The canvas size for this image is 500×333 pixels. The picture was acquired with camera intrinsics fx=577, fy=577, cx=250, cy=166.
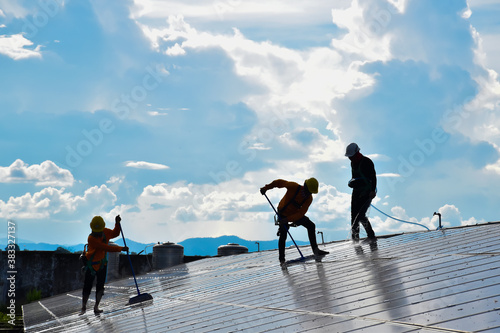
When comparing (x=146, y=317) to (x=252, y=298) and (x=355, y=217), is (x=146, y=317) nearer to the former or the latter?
(x=252, y=298)

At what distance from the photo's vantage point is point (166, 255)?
26469 millimetres

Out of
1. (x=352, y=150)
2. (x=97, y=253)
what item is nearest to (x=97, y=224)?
(x=97, y=253)

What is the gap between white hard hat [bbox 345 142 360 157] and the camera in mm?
13094

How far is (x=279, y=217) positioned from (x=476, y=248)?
420 cm

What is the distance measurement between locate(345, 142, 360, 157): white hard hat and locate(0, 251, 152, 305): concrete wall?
1651cm

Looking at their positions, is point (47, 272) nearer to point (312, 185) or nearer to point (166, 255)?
point (166, 255)

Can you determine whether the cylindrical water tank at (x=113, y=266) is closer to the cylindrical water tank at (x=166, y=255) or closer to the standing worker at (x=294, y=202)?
the cylindrical water tank at (x=166, y=255)

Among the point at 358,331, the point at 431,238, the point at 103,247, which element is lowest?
the point at 358,331

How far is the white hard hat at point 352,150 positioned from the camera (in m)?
13.1

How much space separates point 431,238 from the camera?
40.0ft

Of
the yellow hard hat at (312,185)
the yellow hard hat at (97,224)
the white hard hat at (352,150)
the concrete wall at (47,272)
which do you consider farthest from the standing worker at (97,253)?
the concrete wall at (47,272)

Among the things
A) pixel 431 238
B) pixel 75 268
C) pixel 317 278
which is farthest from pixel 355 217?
pixel 75 268

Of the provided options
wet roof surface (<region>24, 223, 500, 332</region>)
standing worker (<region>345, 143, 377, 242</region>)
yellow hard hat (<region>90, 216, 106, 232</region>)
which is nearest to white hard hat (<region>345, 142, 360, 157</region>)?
standing worker (<region>345, 143, 377, 242</region>)

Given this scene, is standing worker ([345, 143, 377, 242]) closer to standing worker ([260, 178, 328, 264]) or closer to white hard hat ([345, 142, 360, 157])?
white hard hat ([345, 142, 360, 157])
